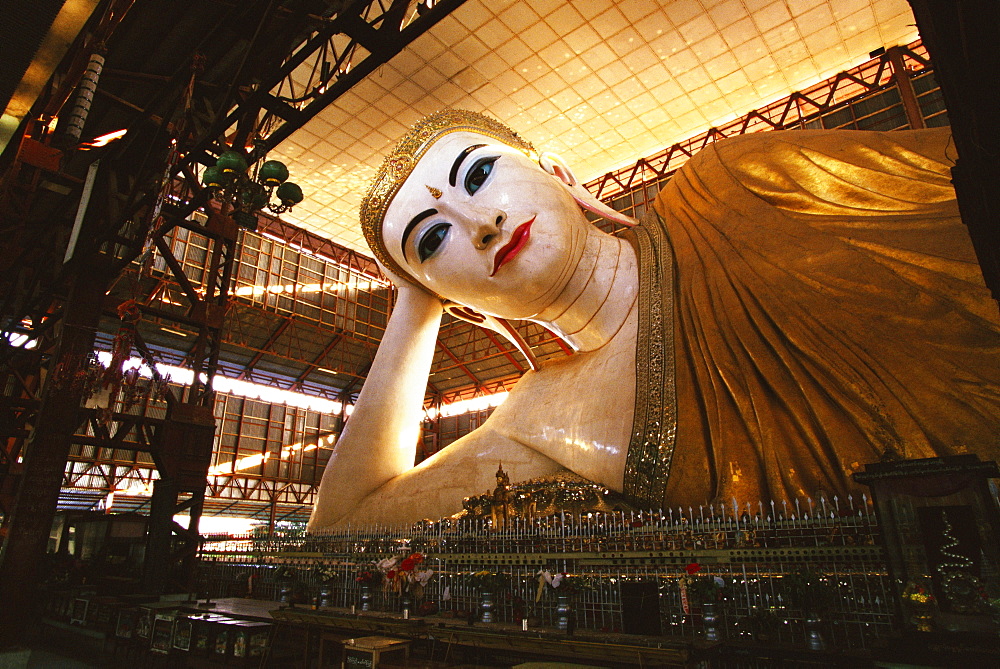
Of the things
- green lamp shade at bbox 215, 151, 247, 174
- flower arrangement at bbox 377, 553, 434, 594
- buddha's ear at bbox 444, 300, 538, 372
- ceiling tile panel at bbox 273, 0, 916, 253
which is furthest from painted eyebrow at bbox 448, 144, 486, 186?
ceiling tile panel at bbox 273, 0, 916, 253

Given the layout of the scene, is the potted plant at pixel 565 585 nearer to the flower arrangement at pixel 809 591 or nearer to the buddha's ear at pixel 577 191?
the flower arrangement at pixel 809 591

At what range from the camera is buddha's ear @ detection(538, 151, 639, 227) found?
5668 mm

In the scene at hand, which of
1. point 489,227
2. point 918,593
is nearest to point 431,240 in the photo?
point 489,227

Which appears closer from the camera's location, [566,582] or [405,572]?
[566,582]

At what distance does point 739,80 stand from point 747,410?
8300 millimetres

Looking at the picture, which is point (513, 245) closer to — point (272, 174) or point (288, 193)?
point (288, 193)

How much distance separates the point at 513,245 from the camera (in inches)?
192

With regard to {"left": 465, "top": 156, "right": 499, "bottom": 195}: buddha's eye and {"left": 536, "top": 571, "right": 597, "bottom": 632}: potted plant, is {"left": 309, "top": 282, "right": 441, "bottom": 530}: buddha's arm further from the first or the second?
{"left": 536, "top": 571, "right": 597, "bottom": 632}: potted plant

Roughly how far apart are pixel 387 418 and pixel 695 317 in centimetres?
299

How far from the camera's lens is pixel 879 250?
150 inches

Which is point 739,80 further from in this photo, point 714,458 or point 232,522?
point 232,522

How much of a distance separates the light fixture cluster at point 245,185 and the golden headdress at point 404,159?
109cm

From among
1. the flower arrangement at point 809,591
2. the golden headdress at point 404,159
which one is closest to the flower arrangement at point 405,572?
the flower arrangement at point 809,591

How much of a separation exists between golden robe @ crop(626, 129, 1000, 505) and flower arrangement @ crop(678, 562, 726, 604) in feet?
2.76
